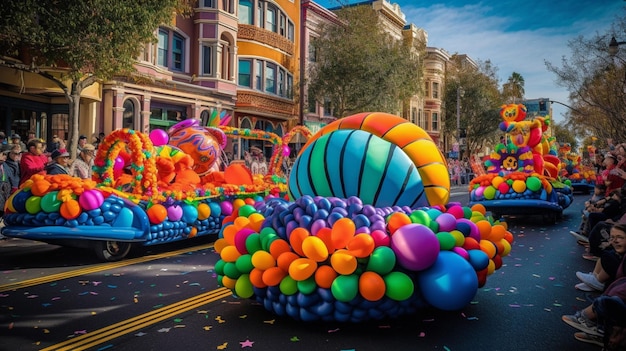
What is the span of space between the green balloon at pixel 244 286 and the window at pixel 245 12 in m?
23.3

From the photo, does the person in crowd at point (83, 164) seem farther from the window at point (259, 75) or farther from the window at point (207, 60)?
the window at point (259, 75)

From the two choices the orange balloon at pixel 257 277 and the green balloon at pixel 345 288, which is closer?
the green balloon at pixel 345 288

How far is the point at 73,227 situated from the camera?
6.66 m

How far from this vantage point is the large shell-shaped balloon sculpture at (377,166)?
490 centimetres

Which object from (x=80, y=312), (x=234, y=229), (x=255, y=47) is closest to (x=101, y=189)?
(x=80, y=312)

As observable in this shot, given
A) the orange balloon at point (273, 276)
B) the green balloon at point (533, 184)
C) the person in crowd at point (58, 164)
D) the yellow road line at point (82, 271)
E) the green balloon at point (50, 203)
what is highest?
the person in crowd at point (58, 164)

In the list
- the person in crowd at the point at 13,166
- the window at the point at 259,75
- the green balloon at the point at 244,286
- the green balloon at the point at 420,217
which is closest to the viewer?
the green balloon at the point at 420,217

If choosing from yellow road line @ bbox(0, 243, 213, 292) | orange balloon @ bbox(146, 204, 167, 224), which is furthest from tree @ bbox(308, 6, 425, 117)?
orange balloon @ bbox(146, 204, 167, 224)

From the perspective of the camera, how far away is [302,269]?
3.99 metres

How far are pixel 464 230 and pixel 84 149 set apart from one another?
7861mm

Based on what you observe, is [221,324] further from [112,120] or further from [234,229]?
[112,120]

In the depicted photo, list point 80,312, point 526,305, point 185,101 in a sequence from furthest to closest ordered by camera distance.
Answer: point 185,101
point 526,305
point 80,312

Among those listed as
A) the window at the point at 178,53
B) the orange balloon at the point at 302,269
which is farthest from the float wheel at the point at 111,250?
the window at the point at 178,53

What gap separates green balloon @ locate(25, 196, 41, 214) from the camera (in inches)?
264
